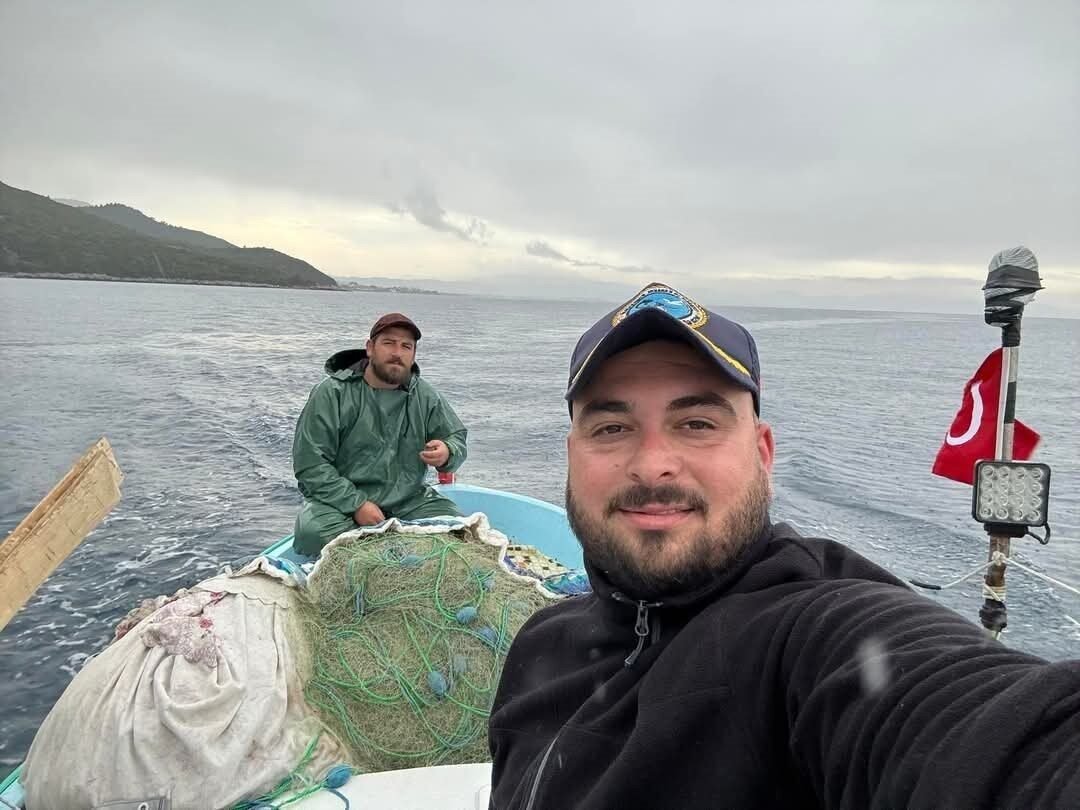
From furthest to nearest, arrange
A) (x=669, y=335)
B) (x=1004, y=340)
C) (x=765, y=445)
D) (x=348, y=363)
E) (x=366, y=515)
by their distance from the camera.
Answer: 1. (x=348, y=363)
2. (x=366, y=515)
3. (x=1004, y=340)
4. (x=765, y=445)
5. (x=669, y=335)

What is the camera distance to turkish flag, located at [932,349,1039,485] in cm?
276

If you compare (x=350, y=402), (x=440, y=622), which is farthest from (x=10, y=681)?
(x=440, y=622)

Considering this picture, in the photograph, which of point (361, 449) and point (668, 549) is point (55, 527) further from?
point (668, 549)

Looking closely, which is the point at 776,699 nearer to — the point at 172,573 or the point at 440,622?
the point at 440,622

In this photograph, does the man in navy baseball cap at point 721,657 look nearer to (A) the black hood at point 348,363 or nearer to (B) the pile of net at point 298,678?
(B) the pile of net at point 298,678

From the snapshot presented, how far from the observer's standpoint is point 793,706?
887mm

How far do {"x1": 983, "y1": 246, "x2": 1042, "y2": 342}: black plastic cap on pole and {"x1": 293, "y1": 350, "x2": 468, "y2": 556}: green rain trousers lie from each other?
3438 millimetres

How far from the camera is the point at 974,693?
2.31 ft

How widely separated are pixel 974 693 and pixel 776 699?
0.92 feet

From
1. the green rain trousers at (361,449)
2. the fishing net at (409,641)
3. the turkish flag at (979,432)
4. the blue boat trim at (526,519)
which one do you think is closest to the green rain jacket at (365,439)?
the green rain trousers at (361,449)

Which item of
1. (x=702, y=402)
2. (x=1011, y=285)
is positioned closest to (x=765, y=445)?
(x=702, y=402)

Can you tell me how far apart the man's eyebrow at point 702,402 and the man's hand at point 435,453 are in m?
3.52

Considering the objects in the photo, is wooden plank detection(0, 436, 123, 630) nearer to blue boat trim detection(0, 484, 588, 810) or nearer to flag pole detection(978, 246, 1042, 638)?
blue boat trim detection(0, 484, 588, 810)

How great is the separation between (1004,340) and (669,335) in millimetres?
2148
